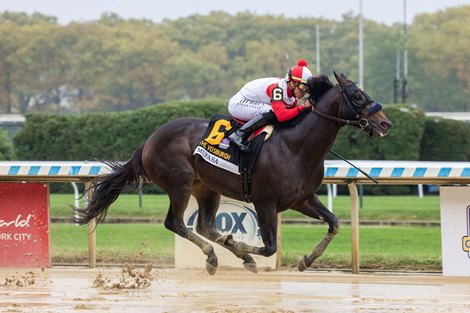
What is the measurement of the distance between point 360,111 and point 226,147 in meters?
1.19

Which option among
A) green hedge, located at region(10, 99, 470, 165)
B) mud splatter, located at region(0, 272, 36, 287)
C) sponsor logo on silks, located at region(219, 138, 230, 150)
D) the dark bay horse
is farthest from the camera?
green hedge, located at region(10, 99, 470, 165)

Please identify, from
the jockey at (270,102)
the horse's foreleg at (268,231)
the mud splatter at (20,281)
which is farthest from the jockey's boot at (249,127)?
the mud splatter at (20,281)

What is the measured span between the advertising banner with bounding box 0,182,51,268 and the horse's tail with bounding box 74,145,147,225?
1.52 metres

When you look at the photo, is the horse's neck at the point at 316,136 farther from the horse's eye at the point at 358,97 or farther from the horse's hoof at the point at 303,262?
the horse's hoof at the point at 303,262

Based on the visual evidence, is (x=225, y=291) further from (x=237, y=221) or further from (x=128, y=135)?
(x=128, y=135)

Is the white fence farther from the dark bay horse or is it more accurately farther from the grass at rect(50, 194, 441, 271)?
the dark bay horse

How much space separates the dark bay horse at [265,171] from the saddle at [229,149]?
0.06 meters

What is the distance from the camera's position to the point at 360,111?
8359 mm

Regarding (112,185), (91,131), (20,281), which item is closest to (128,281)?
(112,185)

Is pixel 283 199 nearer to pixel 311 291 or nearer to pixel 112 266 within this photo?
pixel 311 291

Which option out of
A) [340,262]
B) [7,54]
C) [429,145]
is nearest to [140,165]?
[340,262]

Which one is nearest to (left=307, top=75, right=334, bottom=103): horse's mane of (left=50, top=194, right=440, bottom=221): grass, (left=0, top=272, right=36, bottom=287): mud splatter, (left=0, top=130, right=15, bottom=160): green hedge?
(left=0, top=272, right=36, bottom=287): mud splatter

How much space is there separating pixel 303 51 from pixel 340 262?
60980 millimetres

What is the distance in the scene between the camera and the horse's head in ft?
27.2
